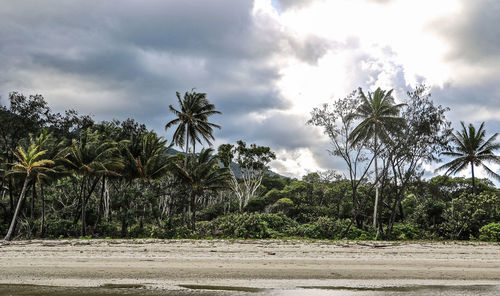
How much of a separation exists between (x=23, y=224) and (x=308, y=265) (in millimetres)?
22555

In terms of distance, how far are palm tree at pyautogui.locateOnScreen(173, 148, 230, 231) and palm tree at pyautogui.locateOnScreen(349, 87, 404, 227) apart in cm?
1207

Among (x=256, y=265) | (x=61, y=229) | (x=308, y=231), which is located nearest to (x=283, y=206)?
(x=308, y=231)

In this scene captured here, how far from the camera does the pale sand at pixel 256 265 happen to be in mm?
9680

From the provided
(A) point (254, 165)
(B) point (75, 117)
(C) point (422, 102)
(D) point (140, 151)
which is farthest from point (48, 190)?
(C) point (422, 102)

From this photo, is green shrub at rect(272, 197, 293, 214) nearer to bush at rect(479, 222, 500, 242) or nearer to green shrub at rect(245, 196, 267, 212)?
green shrub at rect(245, 196, 267, 212)

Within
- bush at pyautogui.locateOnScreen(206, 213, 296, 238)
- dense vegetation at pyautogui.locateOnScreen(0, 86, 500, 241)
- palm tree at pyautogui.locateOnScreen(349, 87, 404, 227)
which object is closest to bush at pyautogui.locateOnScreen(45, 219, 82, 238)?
dense vegetation at pyautogui.locateOnScreen(0, 86, 500, 241)

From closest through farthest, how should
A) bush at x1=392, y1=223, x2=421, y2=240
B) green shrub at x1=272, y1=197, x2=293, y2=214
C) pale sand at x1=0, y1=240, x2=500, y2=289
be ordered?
pale sand at x1=0, y1=240, x2=500, y2=289, bush at x1=392, y1=223, x2=421, y2=240, green shrub at x1=272, y1=197, x2=293, y2=214

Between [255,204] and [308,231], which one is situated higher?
[255,204]

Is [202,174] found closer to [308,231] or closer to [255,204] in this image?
[308,231]

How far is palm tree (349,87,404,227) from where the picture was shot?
2358 cm

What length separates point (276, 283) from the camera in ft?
30.2

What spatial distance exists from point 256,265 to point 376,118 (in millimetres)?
Answer: 18077

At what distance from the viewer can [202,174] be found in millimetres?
28234

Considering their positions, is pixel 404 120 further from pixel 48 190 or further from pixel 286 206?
pixel 48 190
